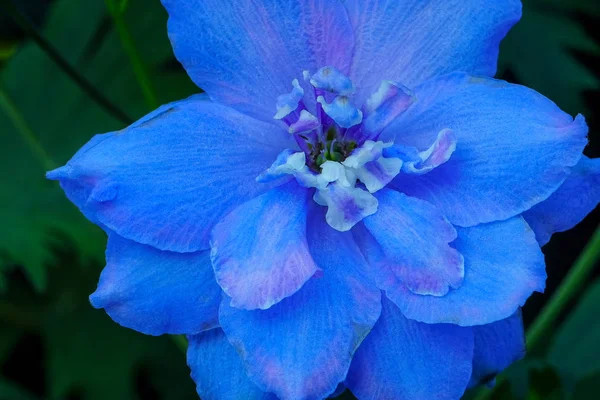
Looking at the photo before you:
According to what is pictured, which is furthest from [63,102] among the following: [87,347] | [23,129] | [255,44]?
[255,44]

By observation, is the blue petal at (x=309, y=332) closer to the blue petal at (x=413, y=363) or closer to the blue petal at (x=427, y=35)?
the blue petal at (x=413, y=363)

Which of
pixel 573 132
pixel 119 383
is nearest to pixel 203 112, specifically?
pixel 573 132

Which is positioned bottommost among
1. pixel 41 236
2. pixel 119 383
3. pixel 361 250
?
pixel 119 383

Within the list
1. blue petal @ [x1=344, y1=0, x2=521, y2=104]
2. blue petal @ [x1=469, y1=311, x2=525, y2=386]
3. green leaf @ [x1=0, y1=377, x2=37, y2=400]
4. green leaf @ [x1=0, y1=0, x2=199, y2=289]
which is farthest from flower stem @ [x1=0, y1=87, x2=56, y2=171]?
blue petal @ [x1=469, y1=311, x2=525, y2=386]

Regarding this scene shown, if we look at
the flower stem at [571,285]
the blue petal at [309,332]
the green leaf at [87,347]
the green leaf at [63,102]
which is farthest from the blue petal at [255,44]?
the green leaf at [87,347]

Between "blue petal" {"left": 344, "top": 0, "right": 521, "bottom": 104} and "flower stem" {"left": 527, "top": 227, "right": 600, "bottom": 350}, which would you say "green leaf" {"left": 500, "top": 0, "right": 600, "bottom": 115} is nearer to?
→ "flower stem" {"left": 527, "top": 227, "right": 600, "bottom": 350}

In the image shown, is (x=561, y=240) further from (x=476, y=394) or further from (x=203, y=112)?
(x=203, y=112)
